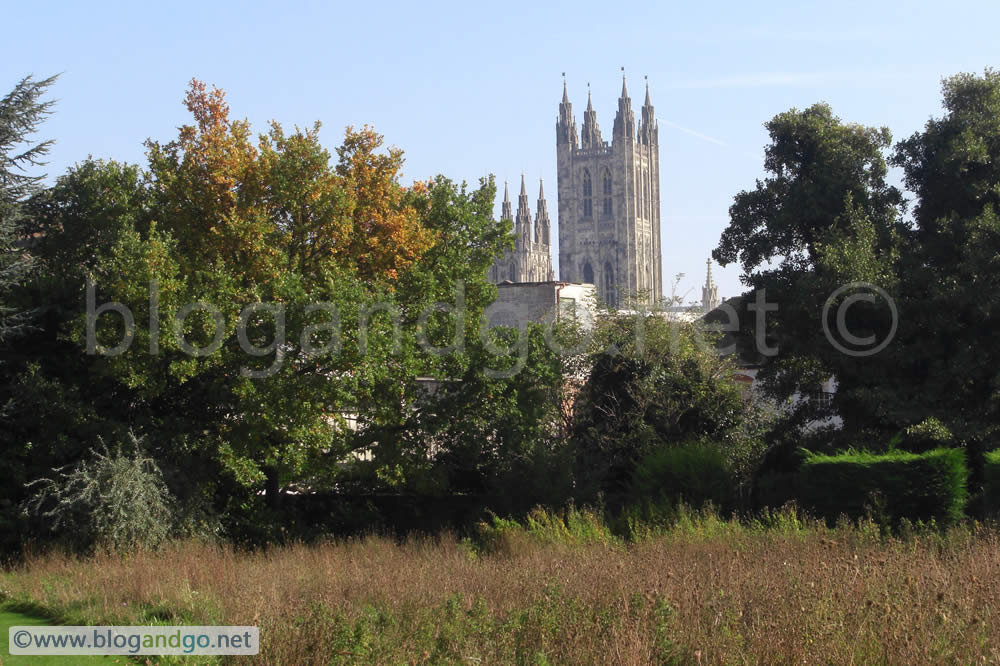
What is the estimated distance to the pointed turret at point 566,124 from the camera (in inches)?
6102

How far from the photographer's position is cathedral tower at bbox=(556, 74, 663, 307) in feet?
494

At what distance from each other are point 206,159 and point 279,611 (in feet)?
62.0

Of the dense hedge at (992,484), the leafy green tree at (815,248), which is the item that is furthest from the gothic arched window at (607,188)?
the dense hedge at (992,484)

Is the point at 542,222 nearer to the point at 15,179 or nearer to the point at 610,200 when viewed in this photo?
the point at 610,200

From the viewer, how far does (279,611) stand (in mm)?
10141

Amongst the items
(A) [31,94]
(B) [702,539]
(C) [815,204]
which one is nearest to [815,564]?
(B) [702,539]

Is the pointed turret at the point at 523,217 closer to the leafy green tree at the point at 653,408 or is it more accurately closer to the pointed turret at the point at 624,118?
the pointed turret at the point at 624,118

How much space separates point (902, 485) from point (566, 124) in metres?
139

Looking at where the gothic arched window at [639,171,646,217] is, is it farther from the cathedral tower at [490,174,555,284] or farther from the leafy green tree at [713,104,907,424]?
the leafy green tree at [713,104,907,424]

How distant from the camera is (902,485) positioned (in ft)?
67.6

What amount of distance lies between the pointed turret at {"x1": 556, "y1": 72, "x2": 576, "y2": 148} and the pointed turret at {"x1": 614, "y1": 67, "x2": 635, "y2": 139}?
6.22 m

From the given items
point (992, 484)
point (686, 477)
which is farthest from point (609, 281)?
point (992, 484)

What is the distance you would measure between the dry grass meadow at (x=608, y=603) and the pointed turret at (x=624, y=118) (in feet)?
469

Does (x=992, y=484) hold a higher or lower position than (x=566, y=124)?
lower
